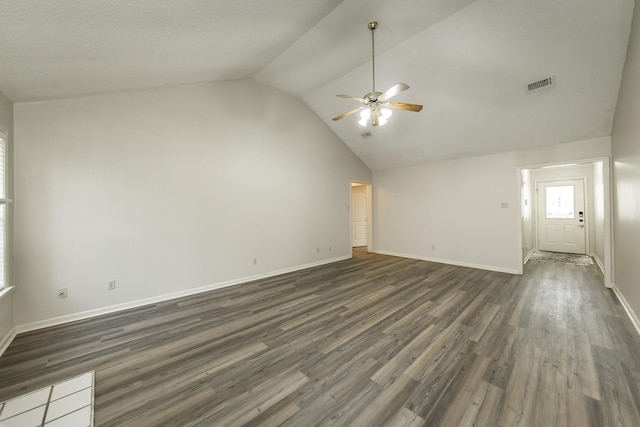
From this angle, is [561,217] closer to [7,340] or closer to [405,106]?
[405,106]

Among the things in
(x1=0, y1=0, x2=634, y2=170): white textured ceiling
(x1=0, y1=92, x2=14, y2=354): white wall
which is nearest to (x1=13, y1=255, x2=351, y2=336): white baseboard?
(x1=0, y1=92, x2=14, y2=354): white wall

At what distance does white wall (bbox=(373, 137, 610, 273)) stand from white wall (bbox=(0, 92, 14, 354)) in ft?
22.2

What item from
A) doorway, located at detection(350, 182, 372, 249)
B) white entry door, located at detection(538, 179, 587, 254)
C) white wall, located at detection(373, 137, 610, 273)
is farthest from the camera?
doorway, located at detection(350, 182, 372, 249)

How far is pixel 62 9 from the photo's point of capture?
1.44 m

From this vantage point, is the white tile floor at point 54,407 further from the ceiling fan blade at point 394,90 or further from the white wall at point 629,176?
the white wall at point 629,176

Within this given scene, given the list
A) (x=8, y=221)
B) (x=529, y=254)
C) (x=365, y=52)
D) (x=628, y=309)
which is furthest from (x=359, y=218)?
(x=8, y=221)

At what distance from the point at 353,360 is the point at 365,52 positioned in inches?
159

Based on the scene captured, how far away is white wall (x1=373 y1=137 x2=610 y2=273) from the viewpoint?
4.66 metres

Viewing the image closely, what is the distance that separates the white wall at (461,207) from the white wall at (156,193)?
8.79 ft

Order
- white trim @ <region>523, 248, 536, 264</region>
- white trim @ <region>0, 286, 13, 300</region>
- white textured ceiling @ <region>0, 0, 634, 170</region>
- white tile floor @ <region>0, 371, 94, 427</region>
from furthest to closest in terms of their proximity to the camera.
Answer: white trim @ <region>523, 248, 536, 264</region> → white trim @ <region>0, 286, 13, 300</region> → white textured ceiling @ <region>0, 0, 634, 170</region> → white tile floor @ <region>0, 371, 94, 427</region>

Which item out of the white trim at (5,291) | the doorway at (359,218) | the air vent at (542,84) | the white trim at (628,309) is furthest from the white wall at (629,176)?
the white trim at (5,291)

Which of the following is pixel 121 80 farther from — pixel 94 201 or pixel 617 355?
pixel 617 355

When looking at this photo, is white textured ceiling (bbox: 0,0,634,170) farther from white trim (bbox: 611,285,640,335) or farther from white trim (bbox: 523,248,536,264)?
white trim (bbox: 523,248,536,264)

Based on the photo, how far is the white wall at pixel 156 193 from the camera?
271cm
